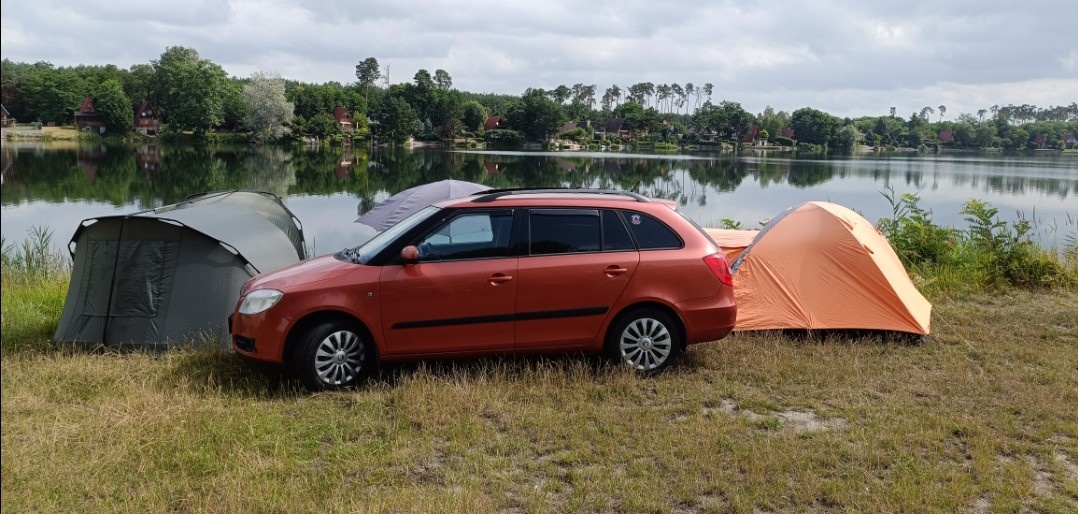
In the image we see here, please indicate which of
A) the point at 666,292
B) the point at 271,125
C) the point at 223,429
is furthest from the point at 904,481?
the point at 271,125

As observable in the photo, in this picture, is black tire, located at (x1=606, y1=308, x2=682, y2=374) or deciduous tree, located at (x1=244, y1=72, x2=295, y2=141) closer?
black tire, located at (x1=606, y1=308, x2=682, y2=374)

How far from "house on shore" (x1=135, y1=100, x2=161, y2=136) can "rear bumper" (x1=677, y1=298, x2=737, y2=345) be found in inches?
3225

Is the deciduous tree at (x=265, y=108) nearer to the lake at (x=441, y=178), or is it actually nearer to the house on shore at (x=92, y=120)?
the house on shore at (x=92, y=120)

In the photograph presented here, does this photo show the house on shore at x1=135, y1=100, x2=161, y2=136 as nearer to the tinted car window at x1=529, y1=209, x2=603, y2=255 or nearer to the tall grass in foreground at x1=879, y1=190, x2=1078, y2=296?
the tall grass in foreground at x1=879, y1=190, x2=1078, y2=296

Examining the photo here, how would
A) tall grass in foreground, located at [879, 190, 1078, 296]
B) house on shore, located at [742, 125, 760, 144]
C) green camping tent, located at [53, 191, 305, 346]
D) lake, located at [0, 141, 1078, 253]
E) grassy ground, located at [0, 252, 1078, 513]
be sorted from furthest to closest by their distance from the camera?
house on shore, located at [742, 125, 760, 144] → lake, located at [0, 141, 1078, 253] → tall grass in foreground, located at [879, 190, 1078, 296] → green camping tent, located at [53, 191, 305, 346] → grassy ground, located at [0, 252, 1078, 513]

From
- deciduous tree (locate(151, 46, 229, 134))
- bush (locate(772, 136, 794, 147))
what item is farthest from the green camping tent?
bush (locate(772, 136, 794, 147))

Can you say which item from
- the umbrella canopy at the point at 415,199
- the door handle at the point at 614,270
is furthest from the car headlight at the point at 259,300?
the umbrella canopy at the point at 415,199

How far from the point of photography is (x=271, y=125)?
80.9 m

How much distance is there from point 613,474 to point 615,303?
2.18 meters

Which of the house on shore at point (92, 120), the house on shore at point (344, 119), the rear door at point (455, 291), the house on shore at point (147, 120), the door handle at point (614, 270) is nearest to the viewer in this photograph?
the rear door at point (455, 291)

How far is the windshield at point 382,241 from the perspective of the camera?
250 inches

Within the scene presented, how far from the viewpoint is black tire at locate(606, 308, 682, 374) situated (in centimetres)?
663

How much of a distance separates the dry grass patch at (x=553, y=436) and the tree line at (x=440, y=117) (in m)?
54.5

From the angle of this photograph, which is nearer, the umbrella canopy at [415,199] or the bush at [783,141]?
the umbrella canopy at [415,199]
